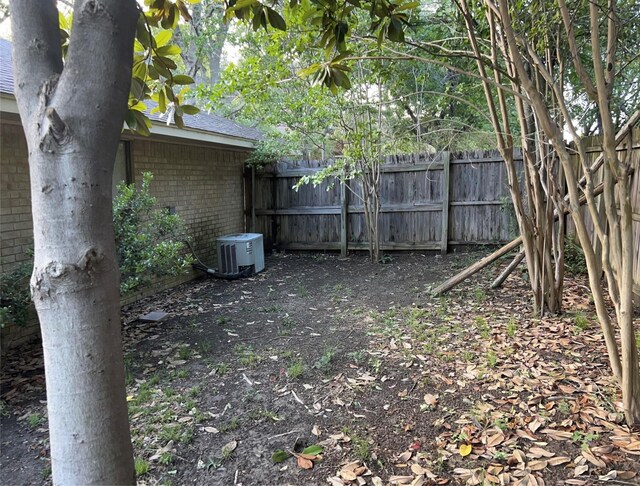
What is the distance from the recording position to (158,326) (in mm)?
5109

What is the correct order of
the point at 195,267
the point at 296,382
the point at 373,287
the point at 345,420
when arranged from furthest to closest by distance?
1. the point at 195,267
2. the point at 373,287
3. the point at 296,382
4. the point at 345,420

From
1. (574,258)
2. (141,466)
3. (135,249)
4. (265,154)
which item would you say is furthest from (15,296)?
(574,258)

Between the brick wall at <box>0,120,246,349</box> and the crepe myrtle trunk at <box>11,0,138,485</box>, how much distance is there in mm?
4270

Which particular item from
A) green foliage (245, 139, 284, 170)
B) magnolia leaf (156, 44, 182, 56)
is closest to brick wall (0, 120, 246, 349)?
green foliage (245, 139, 284, 170)

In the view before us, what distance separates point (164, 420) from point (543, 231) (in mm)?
3845

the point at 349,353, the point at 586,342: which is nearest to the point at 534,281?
the point at 586,342

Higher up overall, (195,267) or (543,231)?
(543,231)

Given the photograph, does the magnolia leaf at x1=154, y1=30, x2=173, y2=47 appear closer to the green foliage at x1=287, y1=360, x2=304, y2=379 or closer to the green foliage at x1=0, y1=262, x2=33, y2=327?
the green foliage at x1=287, y1=360, x2=304, y2=379

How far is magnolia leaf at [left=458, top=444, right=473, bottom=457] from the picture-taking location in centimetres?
241

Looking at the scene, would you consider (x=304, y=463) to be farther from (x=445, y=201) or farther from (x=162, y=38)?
(x=445, y=201)

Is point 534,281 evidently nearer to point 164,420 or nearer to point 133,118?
point 164,420

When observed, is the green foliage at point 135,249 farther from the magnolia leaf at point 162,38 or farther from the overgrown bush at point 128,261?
the magnolia leaf at point 162,38

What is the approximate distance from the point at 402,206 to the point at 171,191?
4.53m

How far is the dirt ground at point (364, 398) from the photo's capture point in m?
2.36
